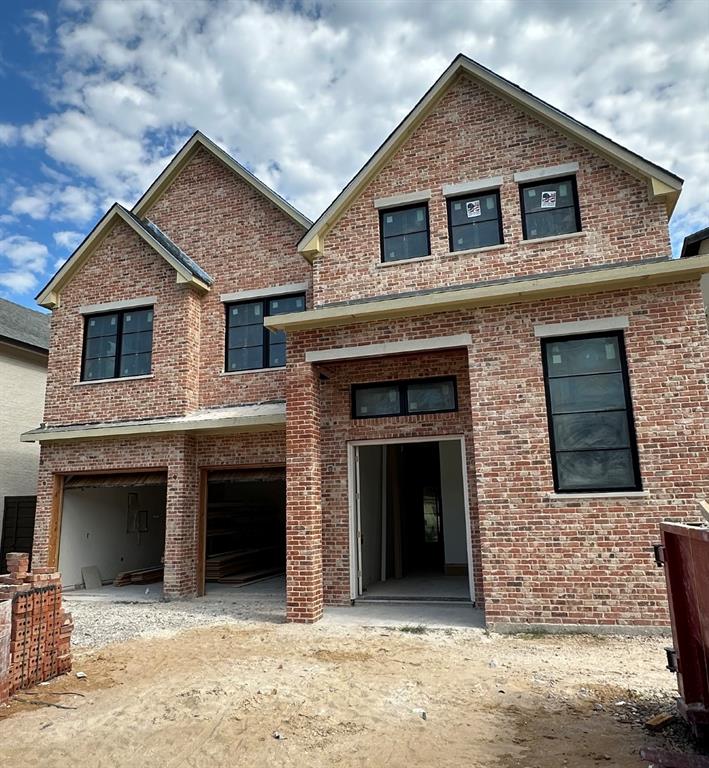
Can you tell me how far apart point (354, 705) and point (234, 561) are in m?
9.42

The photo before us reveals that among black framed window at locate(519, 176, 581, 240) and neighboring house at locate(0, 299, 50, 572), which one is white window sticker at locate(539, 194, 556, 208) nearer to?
black framed window at locate(519, 176, 581, 240)

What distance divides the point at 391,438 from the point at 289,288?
13.9ft

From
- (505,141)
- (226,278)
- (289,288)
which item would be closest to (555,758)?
(505,141)

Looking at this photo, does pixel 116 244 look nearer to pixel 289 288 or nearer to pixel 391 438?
pixel 289 288

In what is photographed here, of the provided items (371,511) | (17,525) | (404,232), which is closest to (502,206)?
(404,232)

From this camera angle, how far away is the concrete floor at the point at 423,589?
10.1 metres

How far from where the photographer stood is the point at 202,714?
17.0 feet

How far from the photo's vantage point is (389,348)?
29.5 feet

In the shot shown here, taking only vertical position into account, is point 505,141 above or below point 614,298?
above

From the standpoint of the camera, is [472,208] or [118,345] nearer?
[472,208]

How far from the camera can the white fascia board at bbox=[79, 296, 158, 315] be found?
12.5 metres

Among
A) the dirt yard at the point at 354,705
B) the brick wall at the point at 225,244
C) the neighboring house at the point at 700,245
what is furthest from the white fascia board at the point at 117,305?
the neighboring house at the point at 700,245

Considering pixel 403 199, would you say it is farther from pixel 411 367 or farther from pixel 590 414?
pixel 590 414

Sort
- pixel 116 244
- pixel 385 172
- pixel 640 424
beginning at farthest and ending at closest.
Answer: pixel 116 244 → pixel 385 172 → pixel 640 424
